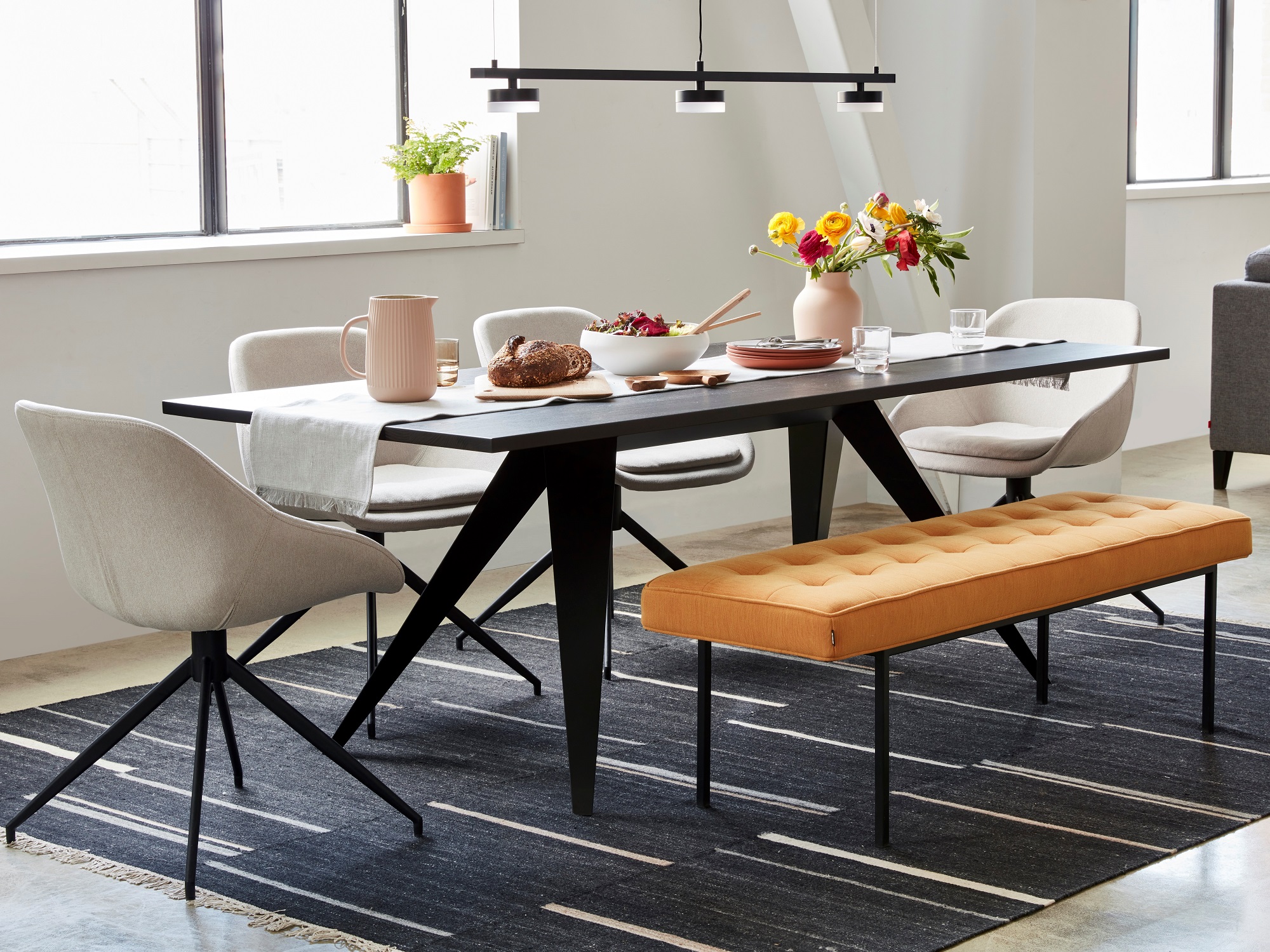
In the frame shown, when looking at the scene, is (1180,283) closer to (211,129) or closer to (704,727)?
(211,129)

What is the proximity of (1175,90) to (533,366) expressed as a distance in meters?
5.36

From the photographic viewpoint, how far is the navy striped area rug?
266 centimetres

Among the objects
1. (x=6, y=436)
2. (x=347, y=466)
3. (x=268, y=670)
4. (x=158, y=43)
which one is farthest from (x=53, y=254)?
(x=347, y=466)

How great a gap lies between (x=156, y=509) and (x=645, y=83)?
3309 millimetres

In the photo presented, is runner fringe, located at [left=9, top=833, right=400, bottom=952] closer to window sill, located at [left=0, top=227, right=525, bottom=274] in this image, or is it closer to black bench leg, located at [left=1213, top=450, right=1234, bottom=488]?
window sill, located at [left=0, top=227, right=525, bottom=274]

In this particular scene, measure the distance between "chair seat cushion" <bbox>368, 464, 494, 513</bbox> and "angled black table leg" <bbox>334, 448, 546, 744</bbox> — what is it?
32 centimetres

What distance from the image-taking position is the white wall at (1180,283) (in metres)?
7.32

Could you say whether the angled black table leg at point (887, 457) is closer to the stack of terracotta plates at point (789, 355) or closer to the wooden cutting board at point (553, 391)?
the stack of terracotta plates at point (789, 355)

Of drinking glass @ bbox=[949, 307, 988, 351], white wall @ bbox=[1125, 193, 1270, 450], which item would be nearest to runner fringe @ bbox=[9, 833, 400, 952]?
drinking glass @ bbox=[949, 307, 988, 351]

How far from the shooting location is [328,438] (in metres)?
3.04

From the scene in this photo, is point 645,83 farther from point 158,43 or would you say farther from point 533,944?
point 533,944

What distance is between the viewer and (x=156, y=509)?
106 inches

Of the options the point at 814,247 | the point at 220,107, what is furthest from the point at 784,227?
the point at 220,107

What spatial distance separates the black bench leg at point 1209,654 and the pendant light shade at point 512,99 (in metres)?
1.83
